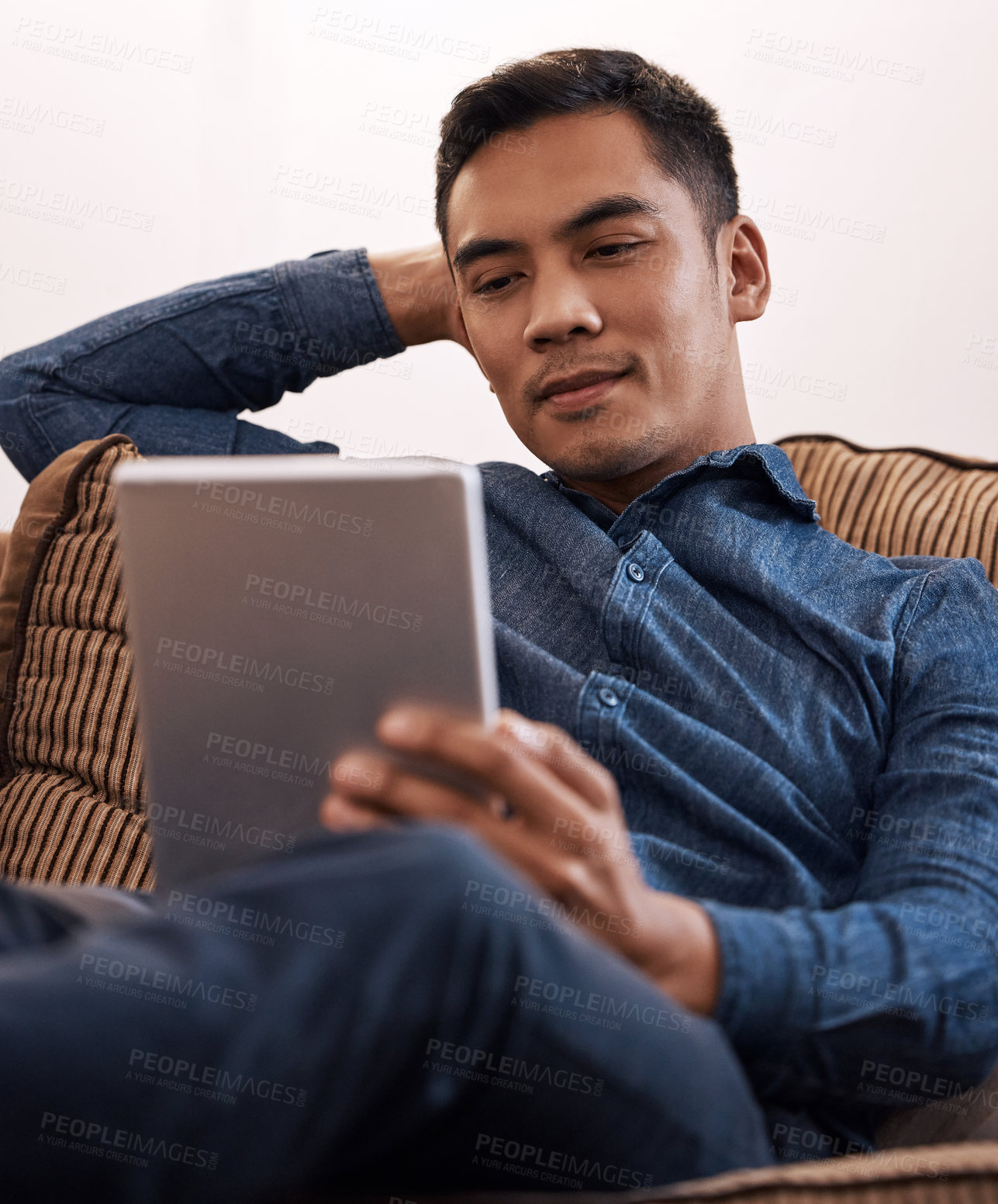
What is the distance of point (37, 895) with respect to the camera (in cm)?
60

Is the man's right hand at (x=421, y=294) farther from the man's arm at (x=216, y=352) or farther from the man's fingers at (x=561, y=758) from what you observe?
the man's fingers at (x=561, y=758)

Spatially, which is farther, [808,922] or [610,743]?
[610,743]

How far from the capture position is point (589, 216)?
1.06 m

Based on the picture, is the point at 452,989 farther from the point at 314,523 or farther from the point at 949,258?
the point at 949,258

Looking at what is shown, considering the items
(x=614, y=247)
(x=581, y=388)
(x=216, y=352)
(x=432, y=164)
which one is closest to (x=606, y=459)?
(x=581, y=388)

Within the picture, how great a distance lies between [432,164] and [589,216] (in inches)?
55.5

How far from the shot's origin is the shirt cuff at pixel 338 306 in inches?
50.5

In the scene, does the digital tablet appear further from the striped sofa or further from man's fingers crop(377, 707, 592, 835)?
the striped sofa

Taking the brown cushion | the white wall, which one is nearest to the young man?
the brown cushion

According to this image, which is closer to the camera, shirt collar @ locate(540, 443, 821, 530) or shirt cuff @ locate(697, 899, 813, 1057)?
shirt cuff @ locate(697, 899, 813, 1057)

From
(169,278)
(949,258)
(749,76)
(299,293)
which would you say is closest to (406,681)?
(299,293)

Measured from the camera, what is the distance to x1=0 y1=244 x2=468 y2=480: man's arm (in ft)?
4.15

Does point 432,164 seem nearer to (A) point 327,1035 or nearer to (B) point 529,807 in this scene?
(B) point 529,807

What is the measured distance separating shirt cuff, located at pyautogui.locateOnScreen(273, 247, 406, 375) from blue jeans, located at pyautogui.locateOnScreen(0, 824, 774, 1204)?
3.05 ft
